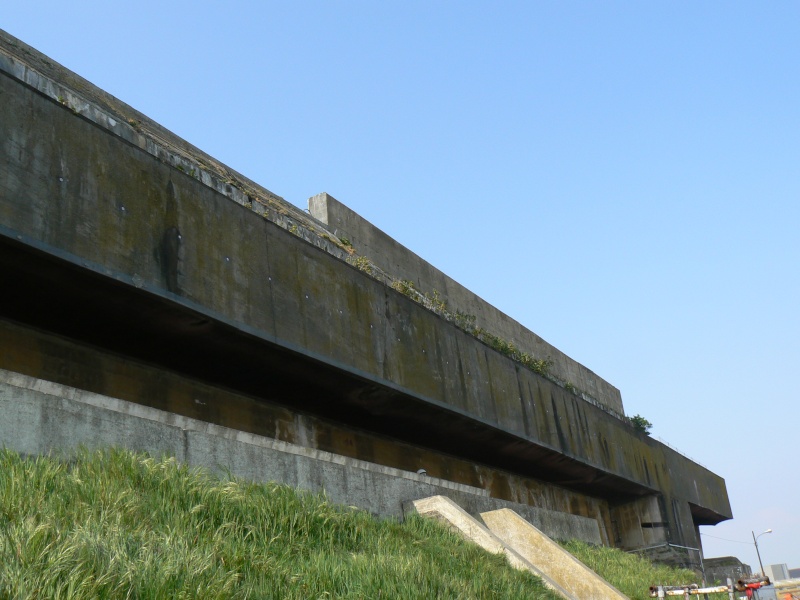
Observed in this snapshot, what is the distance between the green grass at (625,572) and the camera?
416 inches

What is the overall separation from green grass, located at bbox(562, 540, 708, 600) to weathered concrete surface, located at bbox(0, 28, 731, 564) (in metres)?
2.68

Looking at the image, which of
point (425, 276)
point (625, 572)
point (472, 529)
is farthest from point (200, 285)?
point (425, 276)

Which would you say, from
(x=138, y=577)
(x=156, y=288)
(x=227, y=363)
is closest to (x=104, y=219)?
(x=156, y=288)

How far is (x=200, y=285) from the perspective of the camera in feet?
29.7

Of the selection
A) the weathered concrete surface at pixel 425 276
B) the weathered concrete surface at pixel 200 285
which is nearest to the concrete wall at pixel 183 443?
the weathered concrete surface at pixel 200 285

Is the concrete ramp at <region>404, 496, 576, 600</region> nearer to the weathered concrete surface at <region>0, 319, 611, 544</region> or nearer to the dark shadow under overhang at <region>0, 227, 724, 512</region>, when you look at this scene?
the weathered concrete surface at <region>0, 319, 611, 544</region>

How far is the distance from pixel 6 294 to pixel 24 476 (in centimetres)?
329

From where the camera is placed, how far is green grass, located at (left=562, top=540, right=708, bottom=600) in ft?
34.6

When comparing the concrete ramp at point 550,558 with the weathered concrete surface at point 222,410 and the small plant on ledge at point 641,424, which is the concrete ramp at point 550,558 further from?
the small plant on ledge at point 641,424

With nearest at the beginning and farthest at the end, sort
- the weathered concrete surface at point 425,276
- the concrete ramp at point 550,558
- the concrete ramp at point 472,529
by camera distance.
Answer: the concrete ramp at point 472,529 → the concrete ramp at point 550,558 → the weathered concrete surface at point 425,276

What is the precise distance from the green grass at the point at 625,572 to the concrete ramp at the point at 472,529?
137 cm

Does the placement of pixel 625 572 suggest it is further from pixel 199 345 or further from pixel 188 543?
pixel 188 543

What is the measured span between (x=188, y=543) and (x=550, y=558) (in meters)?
5.85

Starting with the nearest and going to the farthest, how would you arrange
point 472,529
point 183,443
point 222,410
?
point 183,443 < point 472,529 < point 222,410
